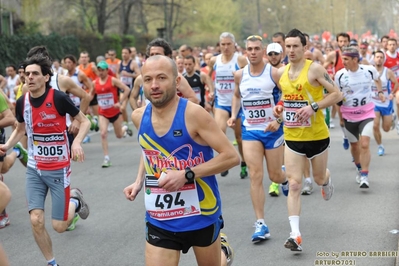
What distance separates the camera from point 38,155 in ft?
24.0

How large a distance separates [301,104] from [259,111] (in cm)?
90

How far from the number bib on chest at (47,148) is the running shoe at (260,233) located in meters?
2.07

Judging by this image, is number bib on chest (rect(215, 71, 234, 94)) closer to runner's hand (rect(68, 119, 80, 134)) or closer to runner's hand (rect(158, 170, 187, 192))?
runner's hand (rect(68, 119, 80, 134))

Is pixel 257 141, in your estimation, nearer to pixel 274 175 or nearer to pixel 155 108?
pixel 274 175

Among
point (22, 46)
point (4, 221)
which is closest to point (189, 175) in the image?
point (4, 221)

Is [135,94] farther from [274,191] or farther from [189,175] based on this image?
[189,175]

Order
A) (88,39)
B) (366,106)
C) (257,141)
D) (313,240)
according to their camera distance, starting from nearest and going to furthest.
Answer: (313,240) < (257,141) < (366,106) < (88,39)

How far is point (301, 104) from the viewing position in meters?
8.12

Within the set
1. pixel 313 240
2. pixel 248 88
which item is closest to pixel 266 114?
pixel 248 88

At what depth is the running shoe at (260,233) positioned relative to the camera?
7.88 m

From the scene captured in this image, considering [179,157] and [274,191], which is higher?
[179,157]

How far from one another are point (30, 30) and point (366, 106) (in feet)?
105

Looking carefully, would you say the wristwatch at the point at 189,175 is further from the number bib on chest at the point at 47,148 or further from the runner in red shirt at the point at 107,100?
the runner in red shirt at the point at 107,100

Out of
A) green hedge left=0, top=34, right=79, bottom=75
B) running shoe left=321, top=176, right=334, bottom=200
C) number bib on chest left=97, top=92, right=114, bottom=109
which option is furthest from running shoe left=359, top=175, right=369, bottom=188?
green hedge left=0, top=34, right=79, bottom=75
